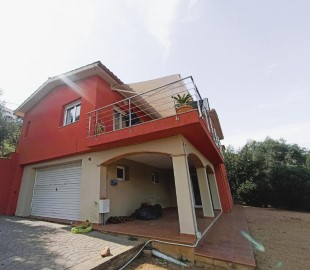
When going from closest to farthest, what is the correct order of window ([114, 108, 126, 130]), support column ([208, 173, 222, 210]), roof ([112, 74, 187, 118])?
roof ([112, 74, 187, 118]), window ([114, 108, 126, 130]), support column ([208, 173, 222, 210])

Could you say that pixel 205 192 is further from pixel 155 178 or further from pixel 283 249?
pixel 155 178

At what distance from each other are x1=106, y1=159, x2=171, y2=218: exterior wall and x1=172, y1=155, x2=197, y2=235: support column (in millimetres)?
4006

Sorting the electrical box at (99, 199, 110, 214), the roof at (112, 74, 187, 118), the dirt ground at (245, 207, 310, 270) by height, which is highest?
the roof at (112, 74, 187, 118)

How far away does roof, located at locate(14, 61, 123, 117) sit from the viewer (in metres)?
9.84

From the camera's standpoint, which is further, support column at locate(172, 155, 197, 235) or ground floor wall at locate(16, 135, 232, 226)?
ground floor wall at locate(16, 135, 232, 226)

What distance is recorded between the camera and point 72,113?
10.9m

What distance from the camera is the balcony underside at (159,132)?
623cm

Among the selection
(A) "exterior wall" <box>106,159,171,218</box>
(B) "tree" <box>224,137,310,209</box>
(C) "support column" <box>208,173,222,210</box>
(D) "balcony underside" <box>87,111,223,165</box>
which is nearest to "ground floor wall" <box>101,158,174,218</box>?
(A) "exterior wall" <box>106,159,171,218</box>

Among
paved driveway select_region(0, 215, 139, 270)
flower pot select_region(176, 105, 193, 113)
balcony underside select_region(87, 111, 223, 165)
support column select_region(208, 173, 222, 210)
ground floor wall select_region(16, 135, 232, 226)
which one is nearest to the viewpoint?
paved driveway select_region(0, 215, 139, 270)

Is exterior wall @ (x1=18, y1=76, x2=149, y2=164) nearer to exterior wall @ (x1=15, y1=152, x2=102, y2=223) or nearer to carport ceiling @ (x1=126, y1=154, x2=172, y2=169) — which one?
exterior wall @ (x1=15, y1=152, x2=102, y2=223)

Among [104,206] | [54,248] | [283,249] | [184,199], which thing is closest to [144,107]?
[104,206]

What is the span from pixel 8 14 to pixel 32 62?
7.39ft

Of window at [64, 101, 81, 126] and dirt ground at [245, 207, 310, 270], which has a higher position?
window at [64, 101, 81, 126]

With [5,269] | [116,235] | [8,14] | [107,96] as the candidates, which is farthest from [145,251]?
[8,14]
